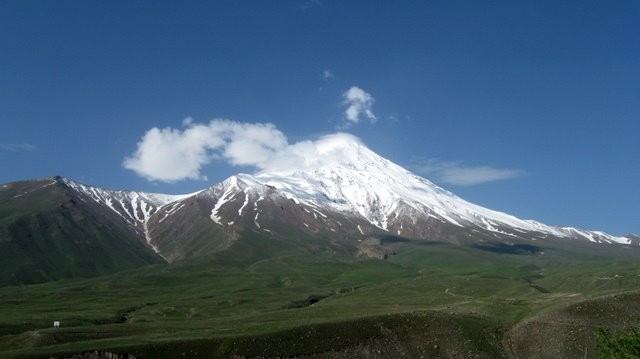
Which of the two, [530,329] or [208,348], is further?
[530,329]

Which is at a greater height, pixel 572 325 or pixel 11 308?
pixel 11 308

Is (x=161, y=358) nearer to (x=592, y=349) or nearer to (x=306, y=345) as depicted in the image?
(x=306, y=345)

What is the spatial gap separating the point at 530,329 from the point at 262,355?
43.0 m

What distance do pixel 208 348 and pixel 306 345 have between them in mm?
14404

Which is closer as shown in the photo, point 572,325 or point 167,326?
point 572,325

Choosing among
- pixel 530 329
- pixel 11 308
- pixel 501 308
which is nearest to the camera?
pixel 530 329

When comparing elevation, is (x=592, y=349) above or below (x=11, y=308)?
below

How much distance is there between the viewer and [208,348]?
9219 cm

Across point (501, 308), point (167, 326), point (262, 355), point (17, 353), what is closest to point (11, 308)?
point (167, 326)

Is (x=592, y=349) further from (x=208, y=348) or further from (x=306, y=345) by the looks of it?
(x=208, y=348)

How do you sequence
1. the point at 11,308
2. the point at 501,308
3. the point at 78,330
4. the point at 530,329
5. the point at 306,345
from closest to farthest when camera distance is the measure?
the point at 306,345 < the point at 530,329 < the point at 78,330 < the point at 501,308 < the point at 11,308

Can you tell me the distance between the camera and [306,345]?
9531 cm

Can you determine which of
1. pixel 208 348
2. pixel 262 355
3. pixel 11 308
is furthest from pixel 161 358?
pixel 11 308

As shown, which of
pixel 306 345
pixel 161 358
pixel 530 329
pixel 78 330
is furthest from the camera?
pixel 78 330
